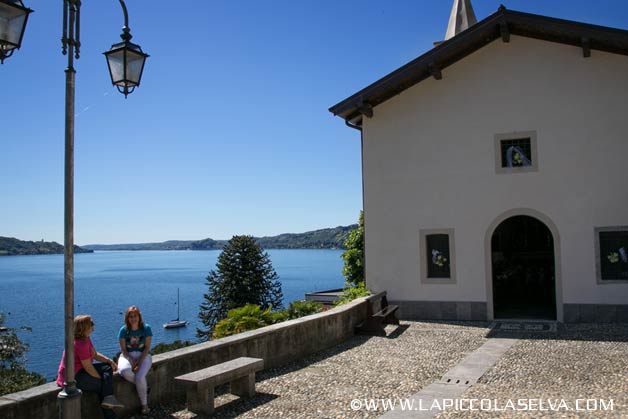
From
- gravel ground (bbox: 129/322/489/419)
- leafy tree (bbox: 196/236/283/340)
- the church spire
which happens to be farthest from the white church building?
leafy tree (bbox: 196/236/283/340)

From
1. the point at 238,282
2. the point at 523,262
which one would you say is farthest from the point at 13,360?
the point at 238,282

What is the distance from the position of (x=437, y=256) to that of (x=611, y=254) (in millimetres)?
3801

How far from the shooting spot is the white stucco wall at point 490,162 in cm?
1194

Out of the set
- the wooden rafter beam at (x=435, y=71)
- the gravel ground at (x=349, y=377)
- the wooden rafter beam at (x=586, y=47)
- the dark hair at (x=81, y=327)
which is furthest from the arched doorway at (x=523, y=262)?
the dark hair at (x=81, y=327)

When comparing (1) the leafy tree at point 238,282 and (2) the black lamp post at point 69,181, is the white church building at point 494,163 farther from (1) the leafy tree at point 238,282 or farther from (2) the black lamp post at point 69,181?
(1) the leafy tree at point 238,282

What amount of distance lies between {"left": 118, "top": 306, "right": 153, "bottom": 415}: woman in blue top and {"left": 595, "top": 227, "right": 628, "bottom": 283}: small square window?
1003 centimetres

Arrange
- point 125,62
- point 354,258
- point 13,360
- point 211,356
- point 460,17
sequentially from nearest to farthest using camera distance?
point 125,62 → point 211,356 → point 13,360 → point 460,17 → point 354,258

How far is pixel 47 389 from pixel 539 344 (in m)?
8.25

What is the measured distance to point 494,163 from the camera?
42.0ft

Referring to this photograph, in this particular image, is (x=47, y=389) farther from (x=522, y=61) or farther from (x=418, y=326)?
(x=522, y=61)

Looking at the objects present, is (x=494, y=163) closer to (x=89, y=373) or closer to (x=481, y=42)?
(x=481, y=42)

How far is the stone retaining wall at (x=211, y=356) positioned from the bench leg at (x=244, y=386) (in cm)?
51

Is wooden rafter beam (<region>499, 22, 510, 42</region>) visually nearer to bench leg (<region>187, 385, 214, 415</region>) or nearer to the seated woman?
bench leg (<region>187, 385, 214, 415</region>)

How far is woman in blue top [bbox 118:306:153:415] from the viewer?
591 centimetres
